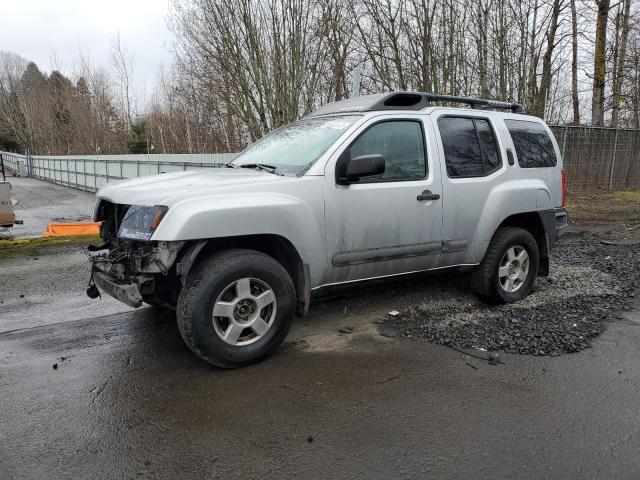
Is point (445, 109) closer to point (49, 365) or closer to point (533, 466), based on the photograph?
point (533, 466)

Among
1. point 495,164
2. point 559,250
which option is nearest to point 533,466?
point 495,164

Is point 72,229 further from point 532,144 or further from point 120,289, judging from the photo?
point 532,144

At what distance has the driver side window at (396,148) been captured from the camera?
13.8 feet

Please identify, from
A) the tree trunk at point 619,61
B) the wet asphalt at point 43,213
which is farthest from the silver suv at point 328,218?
the tree trunk at point 619,61

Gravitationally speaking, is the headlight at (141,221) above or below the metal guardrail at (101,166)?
below

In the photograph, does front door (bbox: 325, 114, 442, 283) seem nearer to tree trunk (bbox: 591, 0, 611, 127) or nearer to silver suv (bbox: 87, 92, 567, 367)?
silver suv (bbox: 87, 92, 567, 367)

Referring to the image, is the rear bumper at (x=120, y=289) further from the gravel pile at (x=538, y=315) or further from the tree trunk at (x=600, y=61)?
the tree trunk at (x=600, y=61)

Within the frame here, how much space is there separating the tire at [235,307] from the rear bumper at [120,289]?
29cm

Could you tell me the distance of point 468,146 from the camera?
485cm

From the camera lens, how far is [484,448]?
275 centimetres

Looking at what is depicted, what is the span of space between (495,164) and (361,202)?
5.59 feet

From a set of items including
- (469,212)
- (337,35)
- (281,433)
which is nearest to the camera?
(281,433)

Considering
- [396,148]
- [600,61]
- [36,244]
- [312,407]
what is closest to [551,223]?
[396,148]

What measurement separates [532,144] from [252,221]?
3365 mm
